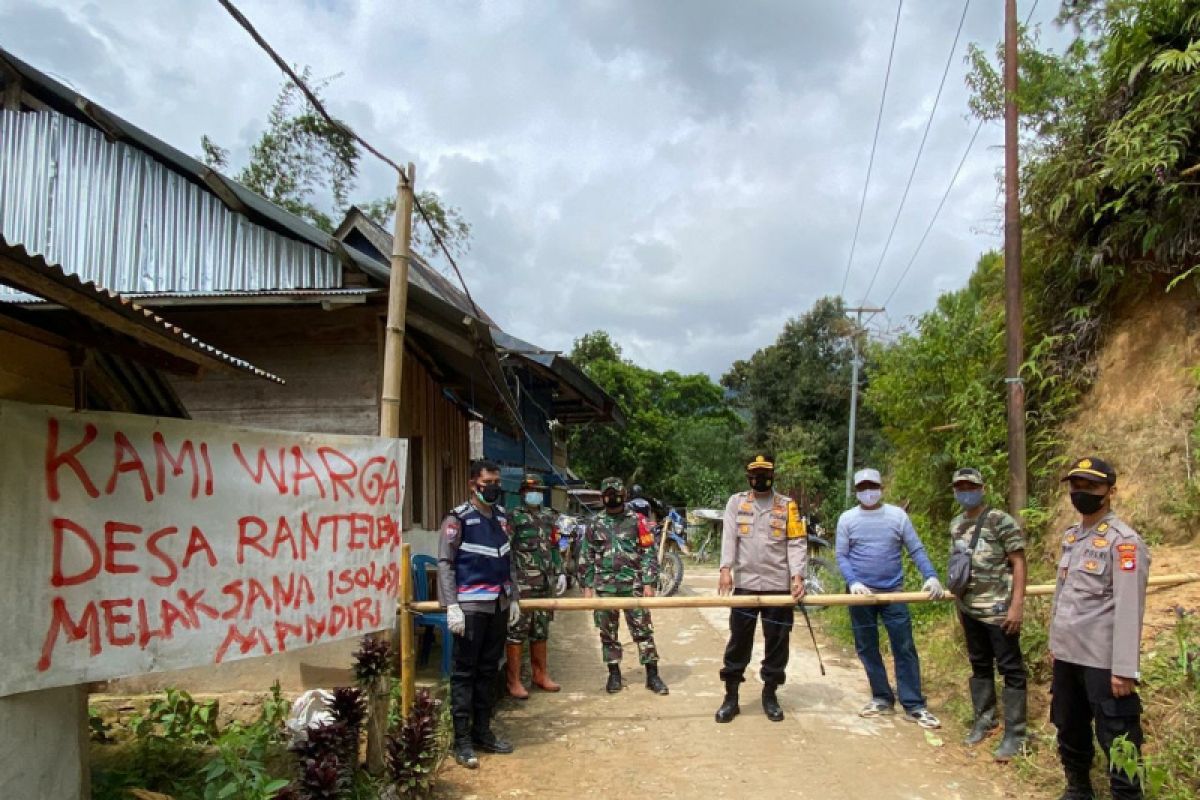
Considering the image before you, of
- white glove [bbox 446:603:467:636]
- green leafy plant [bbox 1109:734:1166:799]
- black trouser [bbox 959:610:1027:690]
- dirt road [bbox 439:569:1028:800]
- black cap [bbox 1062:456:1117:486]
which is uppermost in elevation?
black cap [bbox 1062:456:1117:486]

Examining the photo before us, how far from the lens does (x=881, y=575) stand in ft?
18.8

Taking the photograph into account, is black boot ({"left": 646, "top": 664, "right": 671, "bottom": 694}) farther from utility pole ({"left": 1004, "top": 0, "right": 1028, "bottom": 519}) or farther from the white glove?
utility pole ({"left": 1004, "top": 0, "right": 1028, "bottom": 519})

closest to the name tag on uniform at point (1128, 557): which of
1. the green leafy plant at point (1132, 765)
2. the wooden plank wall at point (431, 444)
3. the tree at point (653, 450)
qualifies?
the green leafy plant at point (1132, 765)

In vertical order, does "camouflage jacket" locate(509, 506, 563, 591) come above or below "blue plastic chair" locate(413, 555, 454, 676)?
above

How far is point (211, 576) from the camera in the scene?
3588 millimetres

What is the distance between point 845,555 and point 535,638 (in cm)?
277

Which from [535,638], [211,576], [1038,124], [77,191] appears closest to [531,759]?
[535,638]

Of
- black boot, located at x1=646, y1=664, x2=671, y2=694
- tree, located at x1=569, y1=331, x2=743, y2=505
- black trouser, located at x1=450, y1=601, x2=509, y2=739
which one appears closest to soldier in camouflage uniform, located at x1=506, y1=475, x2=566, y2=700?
black boot, located at x1=646, y1=664, x2=671, y2=694

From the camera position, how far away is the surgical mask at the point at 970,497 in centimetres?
512

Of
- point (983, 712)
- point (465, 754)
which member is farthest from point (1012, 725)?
point (465, 754)

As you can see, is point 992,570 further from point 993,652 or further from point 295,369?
point 295,369

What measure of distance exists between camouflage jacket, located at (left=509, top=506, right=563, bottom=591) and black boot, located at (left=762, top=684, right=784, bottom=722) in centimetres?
200

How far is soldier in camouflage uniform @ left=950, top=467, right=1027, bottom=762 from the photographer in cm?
485

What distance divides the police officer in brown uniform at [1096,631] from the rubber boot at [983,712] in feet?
3.49
